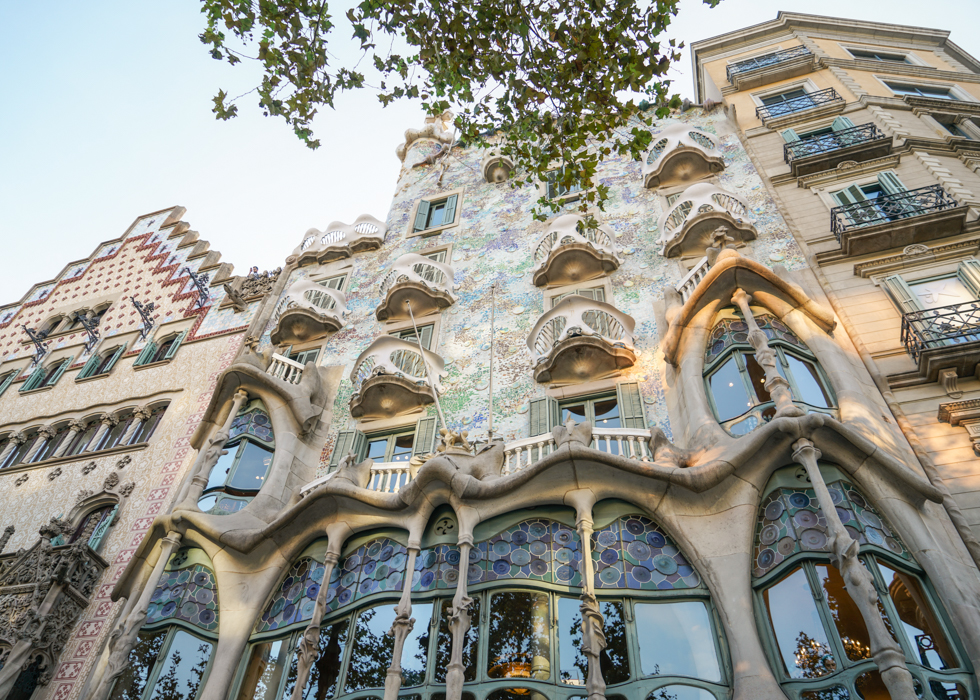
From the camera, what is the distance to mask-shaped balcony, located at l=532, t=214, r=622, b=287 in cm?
1598

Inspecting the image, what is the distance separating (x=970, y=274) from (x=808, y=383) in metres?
4.29

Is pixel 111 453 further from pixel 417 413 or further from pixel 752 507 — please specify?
pixel 752 507

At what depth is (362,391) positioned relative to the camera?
14430mm

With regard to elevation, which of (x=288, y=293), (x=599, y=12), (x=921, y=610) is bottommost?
(x=921, y=610)

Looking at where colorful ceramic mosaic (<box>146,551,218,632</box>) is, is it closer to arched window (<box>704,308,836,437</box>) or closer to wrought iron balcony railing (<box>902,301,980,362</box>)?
arched window (<box>704,308,836,437</box>)

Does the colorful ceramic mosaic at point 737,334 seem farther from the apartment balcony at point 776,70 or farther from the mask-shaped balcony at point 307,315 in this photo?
the apartment balcony at point 776,70

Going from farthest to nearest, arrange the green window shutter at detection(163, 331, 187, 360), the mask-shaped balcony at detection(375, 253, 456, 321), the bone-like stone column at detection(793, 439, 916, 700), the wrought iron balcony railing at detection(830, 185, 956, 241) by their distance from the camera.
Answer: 1. the green window shutter at detection(163, 331, 187, 360)
2. the mask-shaped balcony at detection(375, 253, 456, 321)
3. the wrought iron balcony railing at detection(830, 185, 956, 241)
4. the bone-like stone column at detection(793, 439, 916, 700)

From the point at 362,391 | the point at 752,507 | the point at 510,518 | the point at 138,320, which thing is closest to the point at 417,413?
the point at 362,391

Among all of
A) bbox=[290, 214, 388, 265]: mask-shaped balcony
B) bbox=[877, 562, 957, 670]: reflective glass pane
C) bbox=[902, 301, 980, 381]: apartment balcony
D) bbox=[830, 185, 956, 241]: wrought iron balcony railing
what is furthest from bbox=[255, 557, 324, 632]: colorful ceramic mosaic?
bbox=[830, 185, 956, 241]: wrought iron balcony railing

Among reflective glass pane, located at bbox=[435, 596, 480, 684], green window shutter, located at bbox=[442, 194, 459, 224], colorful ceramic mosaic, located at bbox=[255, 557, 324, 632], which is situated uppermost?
green window shutter, located at bbox=[442, 194, 459, 224]

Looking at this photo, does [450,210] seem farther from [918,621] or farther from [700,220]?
[918,621]

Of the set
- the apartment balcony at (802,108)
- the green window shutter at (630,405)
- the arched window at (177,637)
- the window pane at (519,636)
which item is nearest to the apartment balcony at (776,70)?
the apartment balcony at (802,108)

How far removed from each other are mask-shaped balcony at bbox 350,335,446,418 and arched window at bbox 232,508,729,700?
3870 mm

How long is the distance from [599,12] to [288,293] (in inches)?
443
